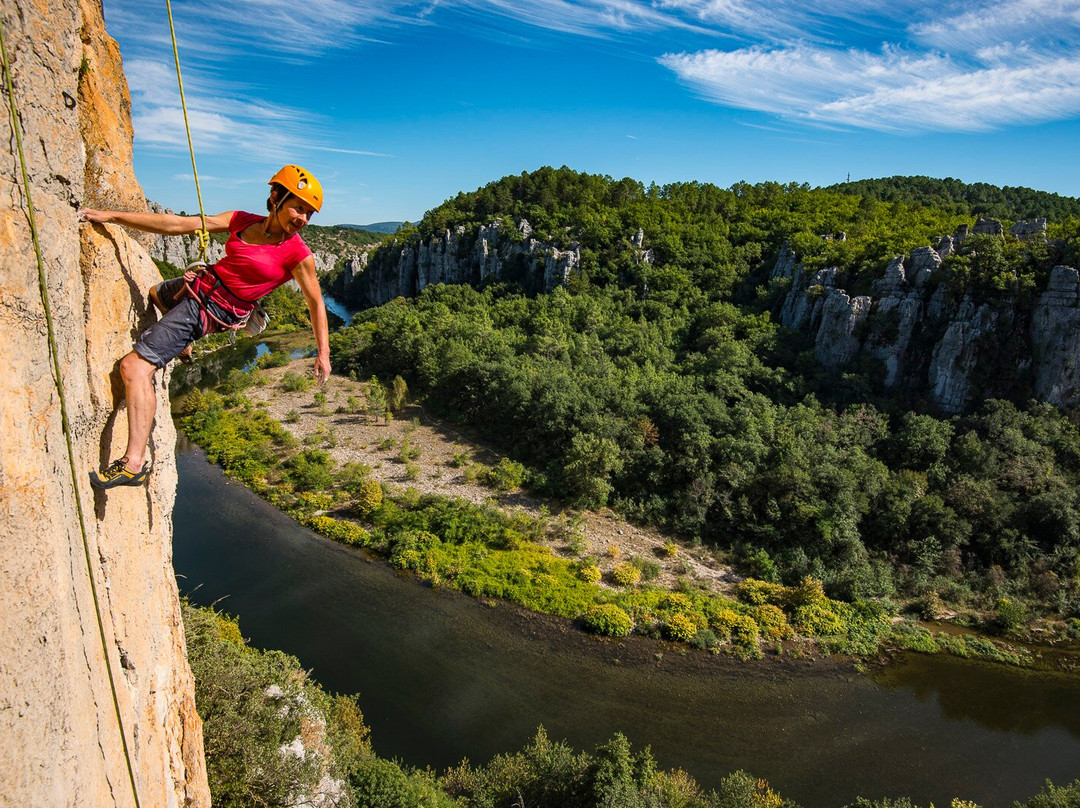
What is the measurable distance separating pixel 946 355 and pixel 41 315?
33737mm

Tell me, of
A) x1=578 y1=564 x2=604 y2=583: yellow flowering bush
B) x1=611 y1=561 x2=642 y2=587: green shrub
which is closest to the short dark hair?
x1=578 y1=564 x2=604 y2=583: yellow flowering bush

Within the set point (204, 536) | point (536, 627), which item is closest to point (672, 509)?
point (536, 627)

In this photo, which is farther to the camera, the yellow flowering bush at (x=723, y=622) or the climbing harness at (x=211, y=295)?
the yellow flowering bush at (x=723, y=622)

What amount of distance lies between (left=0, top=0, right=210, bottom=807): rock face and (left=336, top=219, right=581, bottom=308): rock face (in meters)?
46.0

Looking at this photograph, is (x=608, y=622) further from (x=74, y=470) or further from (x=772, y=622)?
(x=74, y=470)

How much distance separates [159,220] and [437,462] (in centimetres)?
2652

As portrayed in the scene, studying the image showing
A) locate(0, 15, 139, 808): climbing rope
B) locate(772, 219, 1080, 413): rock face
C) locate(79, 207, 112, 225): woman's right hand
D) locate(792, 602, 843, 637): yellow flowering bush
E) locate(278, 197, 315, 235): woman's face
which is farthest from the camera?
locate(772, 219, 1080, 413): rock face

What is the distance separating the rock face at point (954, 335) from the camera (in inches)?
1027

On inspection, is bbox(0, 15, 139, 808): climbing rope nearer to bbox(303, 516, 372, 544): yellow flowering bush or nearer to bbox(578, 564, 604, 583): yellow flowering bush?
bbox(578, 564, 604, 583): yellow flowering bush

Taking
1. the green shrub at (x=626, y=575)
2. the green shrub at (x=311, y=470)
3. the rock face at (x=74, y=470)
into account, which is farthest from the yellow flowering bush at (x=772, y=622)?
the green shrub at (x=311, y=470)

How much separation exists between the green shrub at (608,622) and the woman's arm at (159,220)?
17494 mm

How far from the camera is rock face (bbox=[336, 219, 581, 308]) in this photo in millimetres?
50812

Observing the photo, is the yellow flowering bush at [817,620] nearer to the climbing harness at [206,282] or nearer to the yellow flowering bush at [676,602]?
the yellow flowering bush at [676,602]

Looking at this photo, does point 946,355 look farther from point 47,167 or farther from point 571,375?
point 47,167
